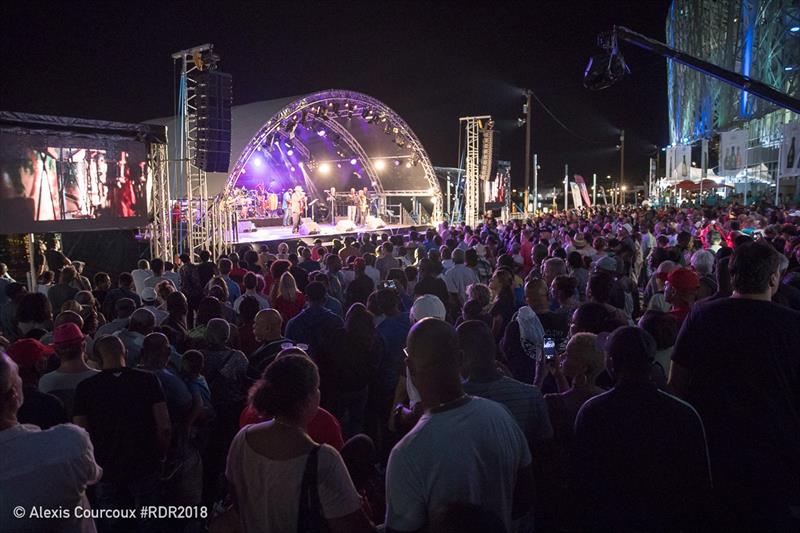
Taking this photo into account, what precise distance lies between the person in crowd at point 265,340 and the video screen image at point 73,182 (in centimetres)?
923

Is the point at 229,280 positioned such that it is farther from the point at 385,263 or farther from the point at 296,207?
the point at 296,207

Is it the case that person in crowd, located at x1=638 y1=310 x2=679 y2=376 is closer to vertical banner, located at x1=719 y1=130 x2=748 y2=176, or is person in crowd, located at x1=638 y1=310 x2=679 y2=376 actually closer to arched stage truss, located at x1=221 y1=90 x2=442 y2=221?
arched stage truss, located at x1=221 y1=90 x2=442 y2=221

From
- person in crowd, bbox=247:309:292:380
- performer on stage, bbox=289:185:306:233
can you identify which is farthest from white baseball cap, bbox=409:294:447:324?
performer on stage, bbox=289:185:306:233

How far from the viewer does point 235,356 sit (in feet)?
13.5

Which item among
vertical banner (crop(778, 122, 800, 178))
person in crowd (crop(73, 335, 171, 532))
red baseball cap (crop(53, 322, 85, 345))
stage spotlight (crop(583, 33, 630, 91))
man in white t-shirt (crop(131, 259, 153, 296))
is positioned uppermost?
stage spotlight (crop(583, 33, 630, 91))

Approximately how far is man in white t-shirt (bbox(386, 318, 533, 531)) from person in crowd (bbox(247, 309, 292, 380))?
2168 millimetres

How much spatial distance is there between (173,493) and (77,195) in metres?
10.1

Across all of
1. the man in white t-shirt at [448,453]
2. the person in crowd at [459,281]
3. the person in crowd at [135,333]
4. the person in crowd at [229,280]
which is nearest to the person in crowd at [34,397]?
the person in crowd at [135,333]

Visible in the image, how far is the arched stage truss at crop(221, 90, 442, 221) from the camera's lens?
25688mm

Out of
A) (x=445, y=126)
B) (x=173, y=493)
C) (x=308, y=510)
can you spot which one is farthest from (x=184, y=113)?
(x=445, y=126)

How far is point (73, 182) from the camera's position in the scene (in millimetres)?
11547

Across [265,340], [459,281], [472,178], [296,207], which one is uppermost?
[472,178]

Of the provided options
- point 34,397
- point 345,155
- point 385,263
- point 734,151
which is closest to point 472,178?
point 345,155

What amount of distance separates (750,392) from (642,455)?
0.75 m
